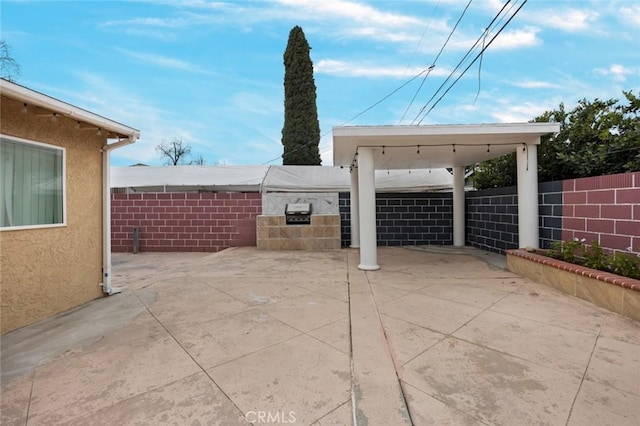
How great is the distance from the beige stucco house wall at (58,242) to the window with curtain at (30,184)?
8 cm

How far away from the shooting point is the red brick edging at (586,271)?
10.3ft

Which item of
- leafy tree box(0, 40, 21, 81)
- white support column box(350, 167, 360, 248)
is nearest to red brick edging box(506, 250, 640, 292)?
white support column box(350, 167, 360, 248)

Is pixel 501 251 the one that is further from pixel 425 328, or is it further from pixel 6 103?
pixel 6 103

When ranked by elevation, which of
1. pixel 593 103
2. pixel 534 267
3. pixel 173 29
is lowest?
pixel 534 267

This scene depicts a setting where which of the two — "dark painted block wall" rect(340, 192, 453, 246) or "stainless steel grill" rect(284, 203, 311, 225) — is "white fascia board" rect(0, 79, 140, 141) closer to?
"stainless steel grill" rect(284, 203, 311, 225)

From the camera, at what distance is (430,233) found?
872 centimetres

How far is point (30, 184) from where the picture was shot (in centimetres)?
330

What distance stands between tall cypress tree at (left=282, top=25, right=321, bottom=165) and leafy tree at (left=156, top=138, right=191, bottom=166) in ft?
55.2

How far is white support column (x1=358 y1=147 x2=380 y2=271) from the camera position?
219 inches

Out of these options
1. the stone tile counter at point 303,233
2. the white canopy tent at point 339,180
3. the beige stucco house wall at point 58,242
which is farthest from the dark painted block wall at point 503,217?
the beige stucco house wall at point 58,242

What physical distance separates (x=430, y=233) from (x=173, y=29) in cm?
841

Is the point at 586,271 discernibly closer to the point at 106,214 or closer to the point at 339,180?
the point at 106,214

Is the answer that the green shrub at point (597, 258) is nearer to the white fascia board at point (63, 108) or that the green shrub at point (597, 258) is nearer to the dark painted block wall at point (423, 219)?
the dark painted block wall at point (423, 219)

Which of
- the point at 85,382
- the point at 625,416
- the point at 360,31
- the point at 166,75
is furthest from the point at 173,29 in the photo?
the point at 625,416
